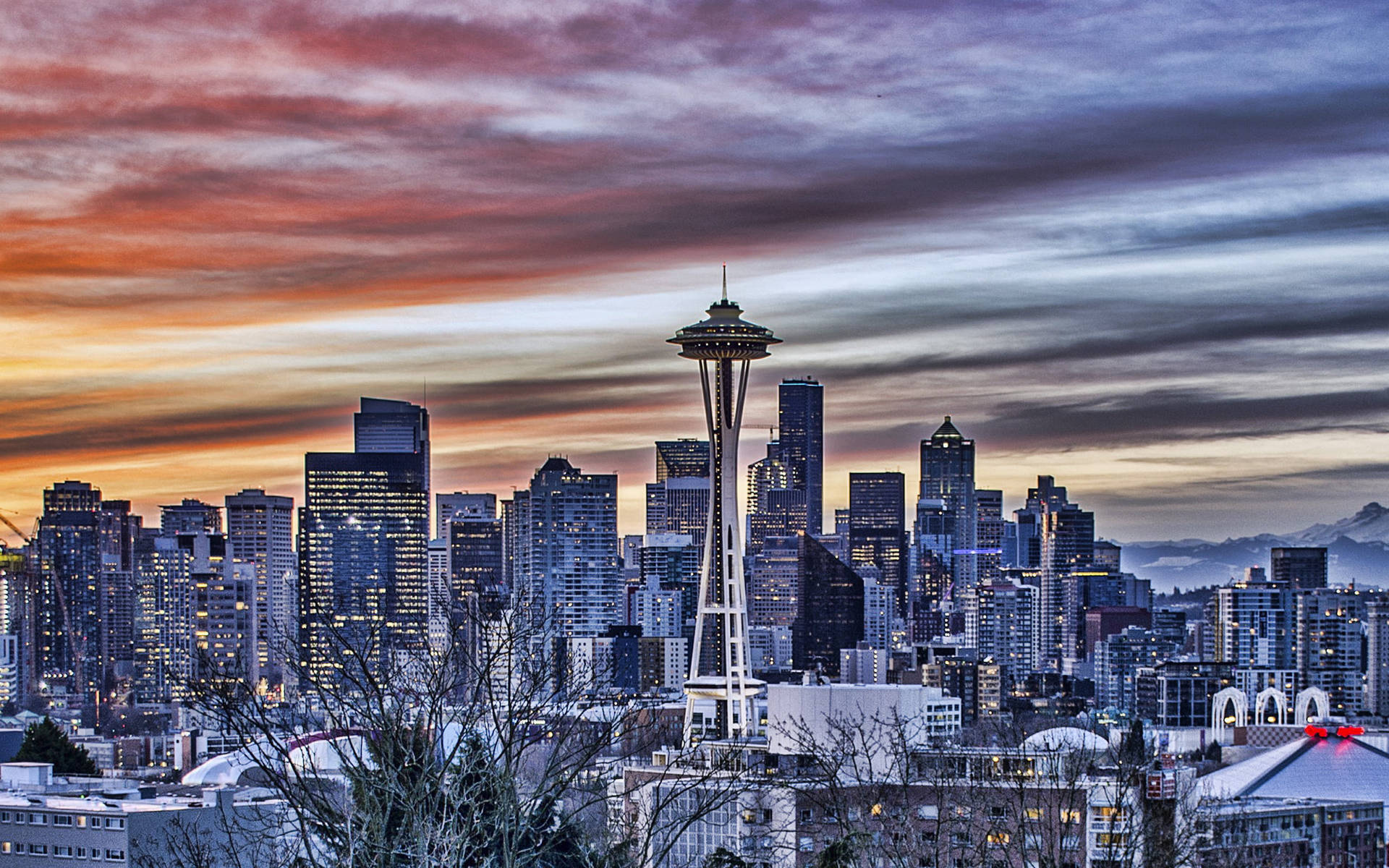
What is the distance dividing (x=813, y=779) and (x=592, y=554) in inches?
4262

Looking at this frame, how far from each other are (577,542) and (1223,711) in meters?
56.7

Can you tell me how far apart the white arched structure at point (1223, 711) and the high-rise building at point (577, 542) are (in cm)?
5141

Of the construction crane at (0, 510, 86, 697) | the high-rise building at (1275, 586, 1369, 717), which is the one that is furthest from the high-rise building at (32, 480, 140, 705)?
the high-rise building at (1275, 586, 1369, 717)

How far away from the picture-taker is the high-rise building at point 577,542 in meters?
122

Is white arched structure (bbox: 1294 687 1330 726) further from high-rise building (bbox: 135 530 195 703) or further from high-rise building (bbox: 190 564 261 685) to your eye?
high-rise building (bbox: 135 530 195 703)

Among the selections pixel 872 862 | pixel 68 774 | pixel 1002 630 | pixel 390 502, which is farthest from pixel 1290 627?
pixel 872 862

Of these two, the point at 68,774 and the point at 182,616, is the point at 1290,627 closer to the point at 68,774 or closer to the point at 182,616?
the point at 182,616

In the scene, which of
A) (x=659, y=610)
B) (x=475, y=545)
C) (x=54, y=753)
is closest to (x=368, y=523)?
(x=475, y=545)

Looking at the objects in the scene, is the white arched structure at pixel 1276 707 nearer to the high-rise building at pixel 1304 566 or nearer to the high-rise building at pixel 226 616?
the high-rise building at pixel 226 616

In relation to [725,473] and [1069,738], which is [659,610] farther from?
[1069,738]

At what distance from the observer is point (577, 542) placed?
125125 millimetres

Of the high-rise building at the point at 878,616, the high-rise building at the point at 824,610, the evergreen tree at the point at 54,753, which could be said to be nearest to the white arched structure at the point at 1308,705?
the high-rise building at the point at 824,610

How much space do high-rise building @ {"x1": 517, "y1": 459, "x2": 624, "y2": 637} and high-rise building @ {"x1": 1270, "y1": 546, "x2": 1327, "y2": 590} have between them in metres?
38.7

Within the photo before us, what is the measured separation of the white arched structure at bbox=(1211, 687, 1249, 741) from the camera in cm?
7056
